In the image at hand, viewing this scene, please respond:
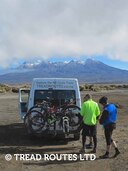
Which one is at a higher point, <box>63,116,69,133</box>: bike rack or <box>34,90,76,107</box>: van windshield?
<box>34,90,76,107</box>: van windshield

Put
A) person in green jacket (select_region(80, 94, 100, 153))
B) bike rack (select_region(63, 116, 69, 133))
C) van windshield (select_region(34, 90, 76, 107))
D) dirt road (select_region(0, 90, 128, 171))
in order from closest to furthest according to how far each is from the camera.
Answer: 1. dirt road (select_region(0, 90, 128, 171))
2. person in green jacket (select_region(80, 94, 100, 153))
3. bike rack (select_region(63, 116, 69, 133))
4. van windshield (select_region(34, 90, 76, 107))

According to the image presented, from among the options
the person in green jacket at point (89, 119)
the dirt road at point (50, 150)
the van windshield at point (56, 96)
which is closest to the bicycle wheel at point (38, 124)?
the dirt road at point (50, 150)

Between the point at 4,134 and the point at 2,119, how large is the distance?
6208 mm

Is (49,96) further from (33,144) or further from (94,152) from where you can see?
(94,152)

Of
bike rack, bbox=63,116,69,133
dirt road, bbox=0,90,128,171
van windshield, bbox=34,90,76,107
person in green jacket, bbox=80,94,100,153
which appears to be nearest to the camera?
dirt road, bbox=0,90,128,171

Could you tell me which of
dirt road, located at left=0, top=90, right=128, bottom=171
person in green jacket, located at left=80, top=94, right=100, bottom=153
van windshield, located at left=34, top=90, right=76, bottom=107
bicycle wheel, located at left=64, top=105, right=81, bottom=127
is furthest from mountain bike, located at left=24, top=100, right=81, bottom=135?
person in green jacket, located at left=80, top=94, right=100, bottom=153

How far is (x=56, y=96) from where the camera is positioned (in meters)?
16.1

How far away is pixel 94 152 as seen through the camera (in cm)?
1306

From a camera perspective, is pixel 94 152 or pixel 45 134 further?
pixel 45 134

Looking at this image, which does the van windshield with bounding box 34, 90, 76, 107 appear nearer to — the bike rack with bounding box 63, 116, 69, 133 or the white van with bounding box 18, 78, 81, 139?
the white van with bounding box 18, 78, 81, 139

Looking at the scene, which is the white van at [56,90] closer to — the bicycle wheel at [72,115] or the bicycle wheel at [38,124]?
the bicycle wheel at [72,115]

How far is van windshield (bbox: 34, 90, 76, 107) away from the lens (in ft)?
52.2

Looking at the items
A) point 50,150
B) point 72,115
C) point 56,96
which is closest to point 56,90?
point 56,96

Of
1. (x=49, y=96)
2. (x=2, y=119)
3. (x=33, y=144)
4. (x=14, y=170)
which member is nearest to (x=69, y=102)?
(x=49, y=96)
